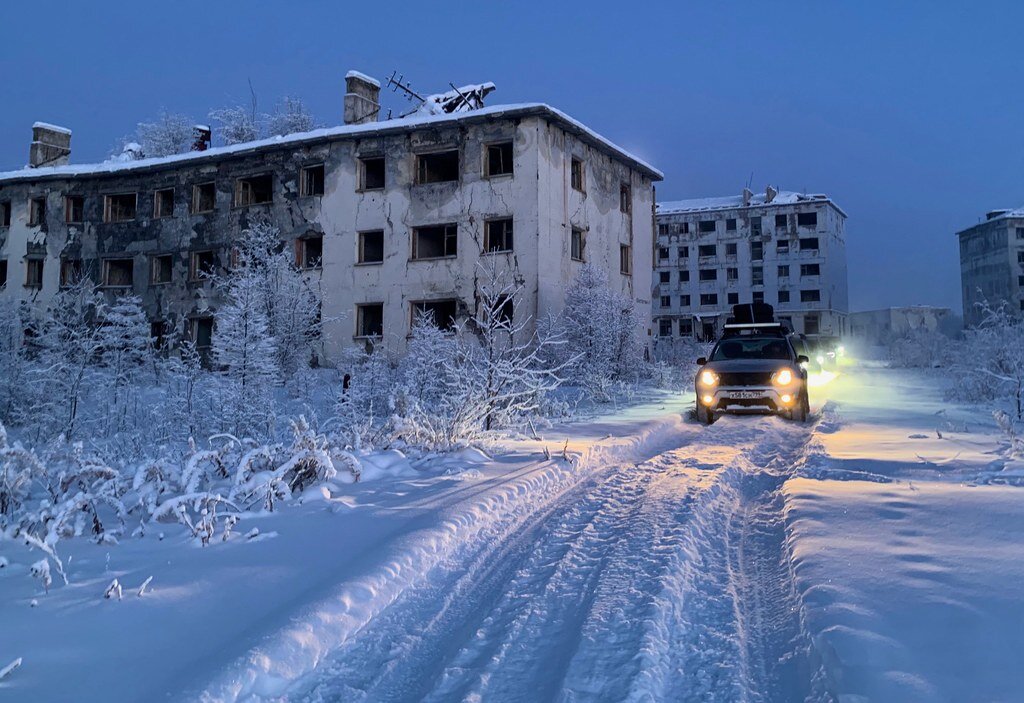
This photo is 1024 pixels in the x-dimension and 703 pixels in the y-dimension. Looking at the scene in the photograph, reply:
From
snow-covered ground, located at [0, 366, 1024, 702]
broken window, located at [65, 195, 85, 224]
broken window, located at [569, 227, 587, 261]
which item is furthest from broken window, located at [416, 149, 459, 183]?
snow-covered ground, located at [0, 366, 1024, 702]

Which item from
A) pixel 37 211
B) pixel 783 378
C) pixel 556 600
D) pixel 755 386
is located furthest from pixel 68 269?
pixel 556 600

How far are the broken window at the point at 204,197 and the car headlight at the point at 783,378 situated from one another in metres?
24.7

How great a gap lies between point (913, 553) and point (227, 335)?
1248 centimetres

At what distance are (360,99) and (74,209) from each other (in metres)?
14.7

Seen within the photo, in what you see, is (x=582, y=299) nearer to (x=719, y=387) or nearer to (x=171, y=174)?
(x=719, y=387)

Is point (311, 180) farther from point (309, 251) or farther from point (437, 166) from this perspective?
point (437, 166)

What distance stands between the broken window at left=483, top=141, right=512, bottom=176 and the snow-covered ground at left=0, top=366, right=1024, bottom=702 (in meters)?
19.3

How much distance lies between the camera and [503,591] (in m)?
4.26

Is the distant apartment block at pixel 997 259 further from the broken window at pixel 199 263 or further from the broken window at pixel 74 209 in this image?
the broken window at pixel 74 209

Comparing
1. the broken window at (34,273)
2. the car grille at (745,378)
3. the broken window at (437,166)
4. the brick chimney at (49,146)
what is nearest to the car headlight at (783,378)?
the car grille at (745,378)

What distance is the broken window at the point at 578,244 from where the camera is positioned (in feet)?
84.2

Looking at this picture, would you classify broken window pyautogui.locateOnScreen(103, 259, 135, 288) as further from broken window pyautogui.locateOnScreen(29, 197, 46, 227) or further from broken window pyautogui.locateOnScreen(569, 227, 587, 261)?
broken window pyautogui.locateOnScreen(569, 227, 587, 261)

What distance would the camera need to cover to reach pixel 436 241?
27.2m

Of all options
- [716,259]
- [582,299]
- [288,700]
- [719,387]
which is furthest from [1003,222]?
[288,700]
